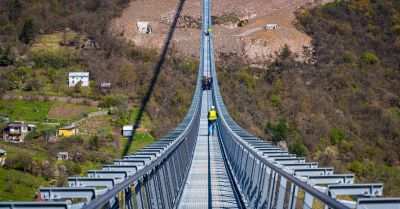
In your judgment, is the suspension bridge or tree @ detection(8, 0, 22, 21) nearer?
the suspension bridge

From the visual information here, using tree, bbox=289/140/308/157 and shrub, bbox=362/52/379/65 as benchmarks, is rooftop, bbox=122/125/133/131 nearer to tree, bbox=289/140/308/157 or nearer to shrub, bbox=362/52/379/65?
tree, bbox=289/140/308/157

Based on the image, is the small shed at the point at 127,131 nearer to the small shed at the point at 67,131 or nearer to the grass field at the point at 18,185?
the small shed at the point at 67,131

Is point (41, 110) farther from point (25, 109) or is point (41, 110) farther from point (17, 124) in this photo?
point (17, 124)

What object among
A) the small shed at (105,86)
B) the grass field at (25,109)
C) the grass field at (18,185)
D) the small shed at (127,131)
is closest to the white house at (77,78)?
the small shed at (105,86)

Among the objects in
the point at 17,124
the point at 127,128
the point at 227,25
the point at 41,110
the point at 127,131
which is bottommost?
the point at 127,131

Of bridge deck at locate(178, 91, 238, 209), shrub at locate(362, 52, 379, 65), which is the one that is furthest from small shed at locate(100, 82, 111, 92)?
bridge deck at locate(178, 91, 238, 209)

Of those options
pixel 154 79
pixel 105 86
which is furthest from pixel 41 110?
pixel 154 79
